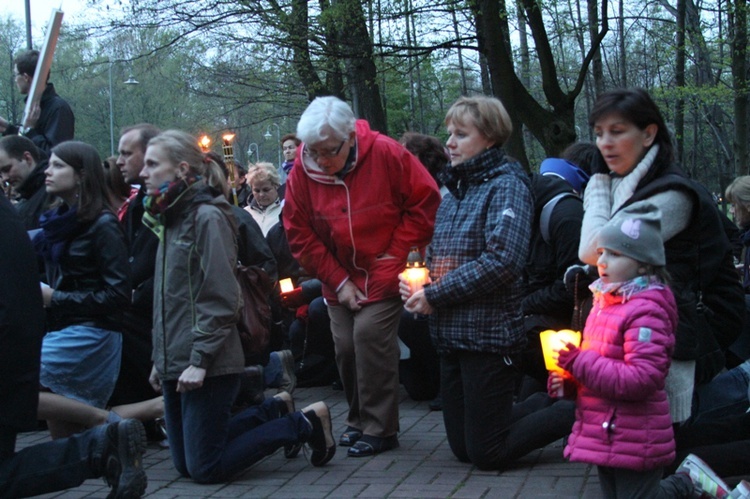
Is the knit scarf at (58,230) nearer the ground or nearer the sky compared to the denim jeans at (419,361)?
nearer the sky

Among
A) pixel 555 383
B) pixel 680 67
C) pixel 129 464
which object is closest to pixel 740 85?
pixel 680 67

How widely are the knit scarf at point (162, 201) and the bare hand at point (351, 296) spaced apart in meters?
1.22

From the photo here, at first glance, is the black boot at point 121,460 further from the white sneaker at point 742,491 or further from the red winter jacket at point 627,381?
the white sneaker at point 742,491

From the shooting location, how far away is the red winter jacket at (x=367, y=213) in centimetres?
604

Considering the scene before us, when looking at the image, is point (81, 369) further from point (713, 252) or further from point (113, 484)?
point (713, 252)

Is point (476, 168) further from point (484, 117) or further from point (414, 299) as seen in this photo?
point (414, 299)

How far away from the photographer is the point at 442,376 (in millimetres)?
5617

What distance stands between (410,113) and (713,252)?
27676 mm

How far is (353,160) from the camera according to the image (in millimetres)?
6027

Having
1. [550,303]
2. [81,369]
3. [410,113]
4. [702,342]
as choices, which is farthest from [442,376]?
[410,113]

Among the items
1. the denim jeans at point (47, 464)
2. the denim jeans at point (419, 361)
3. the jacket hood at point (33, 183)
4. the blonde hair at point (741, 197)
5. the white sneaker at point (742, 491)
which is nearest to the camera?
the white sneaker at point (742, 491)

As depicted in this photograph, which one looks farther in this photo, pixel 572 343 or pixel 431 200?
pixel 431 200

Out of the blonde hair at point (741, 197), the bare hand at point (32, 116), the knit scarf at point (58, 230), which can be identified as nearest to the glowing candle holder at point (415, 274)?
the knit scarf at point (58, 230)

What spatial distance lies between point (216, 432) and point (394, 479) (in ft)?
3.45
